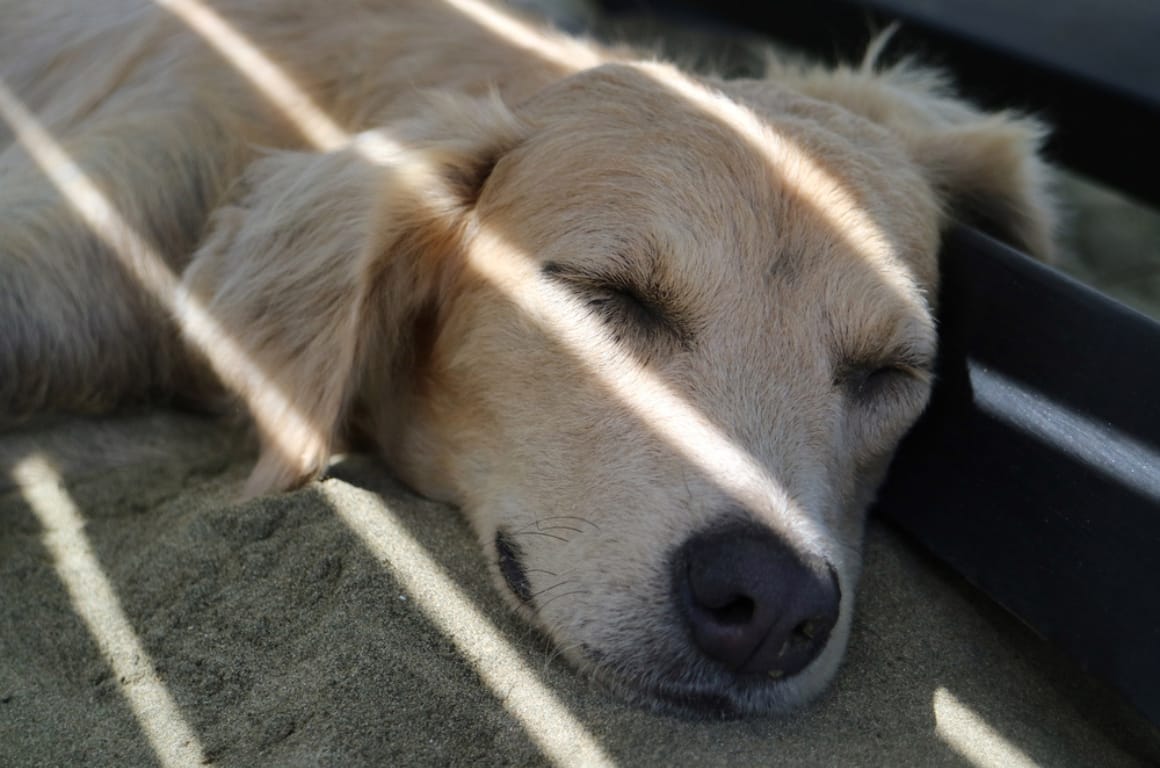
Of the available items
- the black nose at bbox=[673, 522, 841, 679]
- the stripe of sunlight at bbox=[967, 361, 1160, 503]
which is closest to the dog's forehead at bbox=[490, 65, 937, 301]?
the stripe of sunlight at bbox=[967, 361, 1160, 503]

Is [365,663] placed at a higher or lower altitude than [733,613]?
lower

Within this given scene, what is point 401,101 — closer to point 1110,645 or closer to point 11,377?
point 11,377

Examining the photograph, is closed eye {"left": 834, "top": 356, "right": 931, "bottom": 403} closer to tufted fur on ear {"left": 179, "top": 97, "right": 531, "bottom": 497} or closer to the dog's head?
the dog's head

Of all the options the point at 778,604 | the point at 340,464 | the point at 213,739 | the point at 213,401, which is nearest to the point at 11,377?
the point at 213,401

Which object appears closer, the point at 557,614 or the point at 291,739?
the point at 291,739

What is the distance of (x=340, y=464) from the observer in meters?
2.89

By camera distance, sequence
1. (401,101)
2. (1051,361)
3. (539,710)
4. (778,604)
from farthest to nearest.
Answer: (401,101) < (1051,361) < (539,710) < (778,604)

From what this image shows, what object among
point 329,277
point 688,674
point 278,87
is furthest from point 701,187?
point 278,87

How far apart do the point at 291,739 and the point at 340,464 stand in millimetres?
942

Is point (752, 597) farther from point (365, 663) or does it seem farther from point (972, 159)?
point (972, 159)

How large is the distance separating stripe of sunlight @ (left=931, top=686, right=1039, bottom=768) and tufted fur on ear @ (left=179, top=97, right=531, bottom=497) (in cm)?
147

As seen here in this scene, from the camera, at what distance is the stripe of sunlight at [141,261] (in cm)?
268

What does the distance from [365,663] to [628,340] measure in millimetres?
846

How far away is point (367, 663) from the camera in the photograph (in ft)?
7.25
